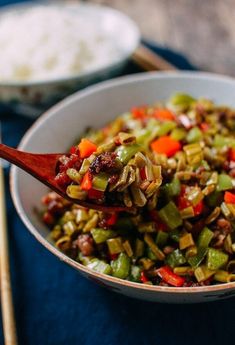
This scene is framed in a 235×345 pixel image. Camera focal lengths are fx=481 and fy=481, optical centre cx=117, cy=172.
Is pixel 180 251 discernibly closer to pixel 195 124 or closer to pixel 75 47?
pixel 195 124

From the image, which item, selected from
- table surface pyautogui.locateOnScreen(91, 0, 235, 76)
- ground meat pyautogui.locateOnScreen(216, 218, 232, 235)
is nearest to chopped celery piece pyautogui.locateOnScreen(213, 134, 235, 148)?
ground meat pyautogui.locateOnScreen(216, 218, 232, 235)

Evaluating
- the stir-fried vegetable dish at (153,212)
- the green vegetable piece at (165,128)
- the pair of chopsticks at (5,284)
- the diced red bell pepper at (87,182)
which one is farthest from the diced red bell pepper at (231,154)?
the pair of chopsticks at (5,284)

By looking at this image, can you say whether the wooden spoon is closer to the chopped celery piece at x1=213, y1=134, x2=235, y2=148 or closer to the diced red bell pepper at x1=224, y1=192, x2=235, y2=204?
the diced red bell pepper at x1=224, y1=192, x2=235, y2=204

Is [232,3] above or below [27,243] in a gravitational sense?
above

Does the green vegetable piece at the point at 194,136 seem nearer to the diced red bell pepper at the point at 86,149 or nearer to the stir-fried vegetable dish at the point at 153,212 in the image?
the stir-fried vegetable dish at the point at 153,212

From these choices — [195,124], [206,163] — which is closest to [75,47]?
[195,124]

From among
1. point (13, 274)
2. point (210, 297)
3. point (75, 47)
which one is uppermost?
point (210, 297)
